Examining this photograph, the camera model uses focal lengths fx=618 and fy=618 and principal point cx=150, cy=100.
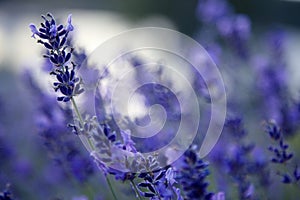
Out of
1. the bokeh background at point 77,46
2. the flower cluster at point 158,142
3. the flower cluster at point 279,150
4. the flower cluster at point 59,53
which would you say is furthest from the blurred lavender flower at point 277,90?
the flower cluster at point 59,53

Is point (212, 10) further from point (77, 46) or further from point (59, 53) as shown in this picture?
point (59, 53)

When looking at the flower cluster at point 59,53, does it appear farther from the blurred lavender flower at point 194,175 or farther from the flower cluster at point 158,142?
the blurred lavender flower at point 194,175

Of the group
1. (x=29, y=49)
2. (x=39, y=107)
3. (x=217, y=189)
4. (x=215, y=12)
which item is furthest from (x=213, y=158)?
(x=29, y=49)

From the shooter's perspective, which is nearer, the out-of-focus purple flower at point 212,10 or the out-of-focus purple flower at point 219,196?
the out-of-focus purple flower at point 219,196

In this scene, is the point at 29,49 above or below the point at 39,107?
above

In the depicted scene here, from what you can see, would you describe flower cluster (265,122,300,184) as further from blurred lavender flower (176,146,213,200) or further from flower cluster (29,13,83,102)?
flower cluster (29,13,83,102)

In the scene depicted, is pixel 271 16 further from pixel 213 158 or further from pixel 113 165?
pixel 113 165
